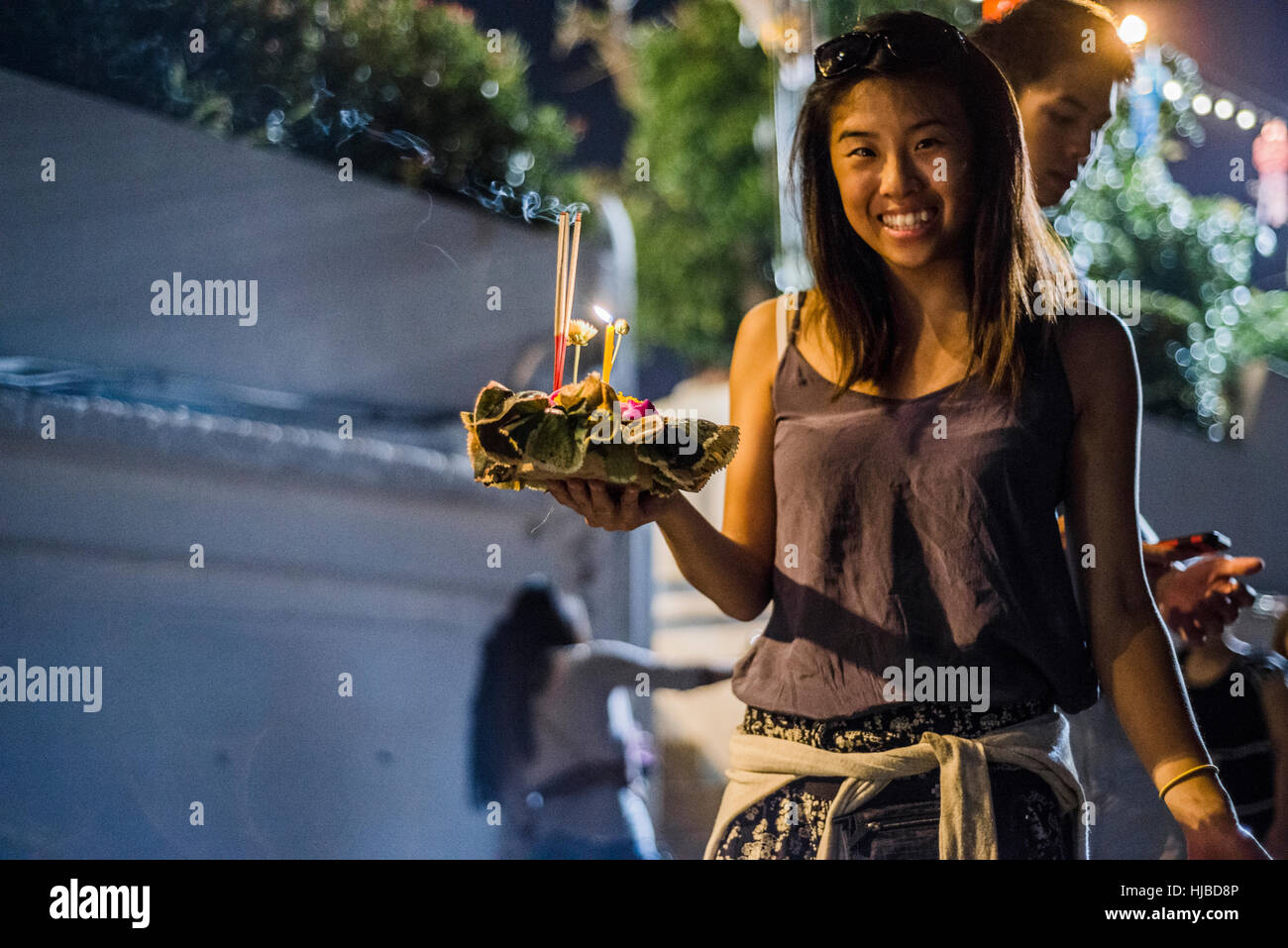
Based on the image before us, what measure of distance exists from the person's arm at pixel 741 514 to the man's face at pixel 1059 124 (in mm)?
566

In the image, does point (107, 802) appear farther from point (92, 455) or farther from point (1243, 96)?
point (1243, 96)

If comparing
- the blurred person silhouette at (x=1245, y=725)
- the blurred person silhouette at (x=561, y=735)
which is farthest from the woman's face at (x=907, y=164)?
the blurred person silhouette at (x=561, y=735)

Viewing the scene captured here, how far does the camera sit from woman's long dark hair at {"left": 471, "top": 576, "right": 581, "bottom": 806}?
362cm

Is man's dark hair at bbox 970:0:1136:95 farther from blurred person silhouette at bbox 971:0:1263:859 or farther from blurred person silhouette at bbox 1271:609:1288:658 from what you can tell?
blurred person silhouette at bbox 1271:609:1288:658

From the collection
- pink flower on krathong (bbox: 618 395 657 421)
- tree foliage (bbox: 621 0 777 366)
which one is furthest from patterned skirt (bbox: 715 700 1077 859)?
tree foliage (bbox: 621 0 777 366)

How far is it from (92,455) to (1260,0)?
9.97 feet

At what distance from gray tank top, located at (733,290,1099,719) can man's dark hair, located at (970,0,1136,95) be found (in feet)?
2.16

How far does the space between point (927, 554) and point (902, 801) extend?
0.95 feet

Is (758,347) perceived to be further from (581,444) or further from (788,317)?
(581,444)

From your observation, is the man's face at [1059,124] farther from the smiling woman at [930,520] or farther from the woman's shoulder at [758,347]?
the woman's shoulder at [758,347]

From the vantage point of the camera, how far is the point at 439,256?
4172 millimetres

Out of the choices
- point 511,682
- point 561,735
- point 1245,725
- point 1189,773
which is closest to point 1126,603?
point 1189,773

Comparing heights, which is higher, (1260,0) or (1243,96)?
(1260,0)
